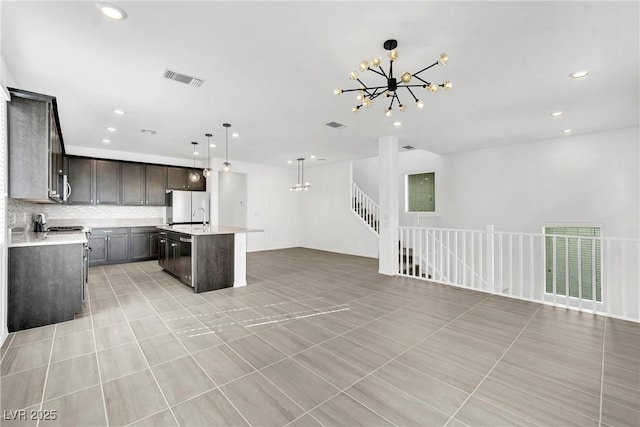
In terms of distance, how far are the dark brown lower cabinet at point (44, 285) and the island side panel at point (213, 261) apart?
1444 mm

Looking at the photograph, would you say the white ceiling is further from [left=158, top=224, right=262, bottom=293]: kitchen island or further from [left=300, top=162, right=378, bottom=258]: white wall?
[left=300, top=162, right=378, bottom=258]: white wall

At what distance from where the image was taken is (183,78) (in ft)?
10.7

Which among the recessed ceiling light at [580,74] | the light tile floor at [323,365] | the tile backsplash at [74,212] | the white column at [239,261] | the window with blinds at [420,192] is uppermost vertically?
the recessed ceiling light at [580,74]

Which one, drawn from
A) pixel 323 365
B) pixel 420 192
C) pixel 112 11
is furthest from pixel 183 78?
pixel 420 192

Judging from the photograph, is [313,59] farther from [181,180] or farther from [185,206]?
[181,180]

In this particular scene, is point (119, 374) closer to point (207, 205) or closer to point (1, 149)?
point (1, 149)

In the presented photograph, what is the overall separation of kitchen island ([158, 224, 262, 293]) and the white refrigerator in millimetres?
2270

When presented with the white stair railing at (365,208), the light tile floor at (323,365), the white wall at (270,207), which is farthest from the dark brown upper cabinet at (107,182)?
the white stair railing at (365,208)

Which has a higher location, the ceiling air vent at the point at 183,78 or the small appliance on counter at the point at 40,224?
the ceiling air vent at the point at 183,78

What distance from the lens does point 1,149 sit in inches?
108

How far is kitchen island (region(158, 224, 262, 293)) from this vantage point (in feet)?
14.7

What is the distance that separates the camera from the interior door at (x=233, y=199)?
8984 mm

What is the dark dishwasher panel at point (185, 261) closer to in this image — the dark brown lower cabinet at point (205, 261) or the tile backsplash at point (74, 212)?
the dark brown lower cabinet at point (205, 261)

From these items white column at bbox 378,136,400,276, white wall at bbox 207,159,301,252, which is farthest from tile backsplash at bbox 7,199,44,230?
white column at bbox 378,136,400,276
